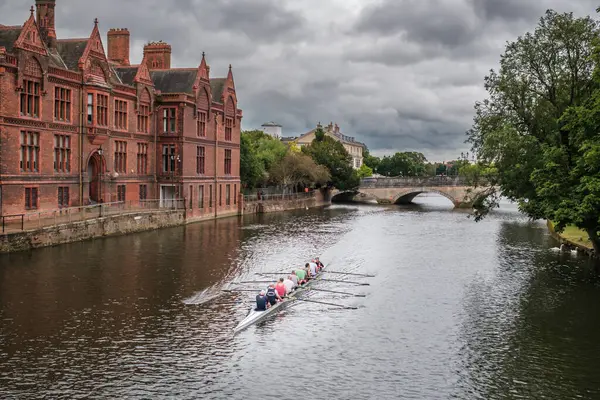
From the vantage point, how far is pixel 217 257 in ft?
148

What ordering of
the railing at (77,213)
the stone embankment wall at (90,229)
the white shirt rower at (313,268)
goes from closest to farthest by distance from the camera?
1. the white shirt rower at (313,268)
2. the stone embankment wall at (90,229)
3. the railing at (77,213)

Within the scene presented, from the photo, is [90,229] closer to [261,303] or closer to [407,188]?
[261,303]

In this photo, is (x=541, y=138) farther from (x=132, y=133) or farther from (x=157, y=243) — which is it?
(x=132, y=133)

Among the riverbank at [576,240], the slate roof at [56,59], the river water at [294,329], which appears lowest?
the river water at [294,329]

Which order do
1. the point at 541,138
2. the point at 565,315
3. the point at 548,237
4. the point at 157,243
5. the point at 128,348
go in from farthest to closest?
the point at 548,237, the point at 157,243, the point at 541,138, the point at 565,315, the point at 128,348

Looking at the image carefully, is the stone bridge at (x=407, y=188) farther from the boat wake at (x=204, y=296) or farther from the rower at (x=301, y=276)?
the boat wake at (x=204, y=296)

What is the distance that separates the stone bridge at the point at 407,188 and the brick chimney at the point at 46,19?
78.9 metres

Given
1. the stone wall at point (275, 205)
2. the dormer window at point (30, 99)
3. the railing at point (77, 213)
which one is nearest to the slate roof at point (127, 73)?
the railing at point (77, 213)

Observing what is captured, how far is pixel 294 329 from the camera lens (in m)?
26.7

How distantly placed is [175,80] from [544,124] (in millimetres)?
41879

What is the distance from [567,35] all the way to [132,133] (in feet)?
135

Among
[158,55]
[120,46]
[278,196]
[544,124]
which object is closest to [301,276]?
[544,124]

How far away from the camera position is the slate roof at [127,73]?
6489 centimetres

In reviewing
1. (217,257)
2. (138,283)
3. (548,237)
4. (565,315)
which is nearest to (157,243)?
(217,257)
